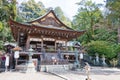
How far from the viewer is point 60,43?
896 inches

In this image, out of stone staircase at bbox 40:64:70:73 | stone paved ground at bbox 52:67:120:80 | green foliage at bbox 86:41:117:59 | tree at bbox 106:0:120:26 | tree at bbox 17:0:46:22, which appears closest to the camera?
stone paved ground at bbox 52:67:120:80

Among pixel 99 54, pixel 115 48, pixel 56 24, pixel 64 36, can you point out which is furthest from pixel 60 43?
pixel 115 48

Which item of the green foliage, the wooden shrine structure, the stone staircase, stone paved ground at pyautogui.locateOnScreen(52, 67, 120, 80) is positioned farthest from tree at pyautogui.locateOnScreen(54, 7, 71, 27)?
stone paved ground at pyautogui.locateOnScreen(52, 67, 120, 80)

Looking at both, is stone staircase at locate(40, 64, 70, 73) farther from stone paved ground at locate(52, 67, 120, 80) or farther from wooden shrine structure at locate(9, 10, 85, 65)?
wooden shrine structure at locate(9, 10, 85, 65)

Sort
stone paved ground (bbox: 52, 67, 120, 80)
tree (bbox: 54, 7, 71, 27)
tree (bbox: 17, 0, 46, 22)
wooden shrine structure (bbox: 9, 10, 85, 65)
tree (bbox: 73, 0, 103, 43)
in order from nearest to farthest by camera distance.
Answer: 1. stone paved ground (bbox: 52, 67, 120, 80)
2. wooden shrine structure (bbox: 9, 10, 85, 65)
3. tree (bbox: 73, 0, 103, 43)
4. tree (bbox: 17, 0, 46, 22)
5. tree (bbox: 54, 7, 71, 27)

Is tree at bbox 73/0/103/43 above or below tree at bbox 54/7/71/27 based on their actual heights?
below

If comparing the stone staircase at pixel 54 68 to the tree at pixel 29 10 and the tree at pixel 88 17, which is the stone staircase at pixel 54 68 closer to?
the tree at pixel 88 17

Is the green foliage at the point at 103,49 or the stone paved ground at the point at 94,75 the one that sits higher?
the green foliage at the point at 103,49

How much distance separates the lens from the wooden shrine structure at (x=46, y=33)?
1938 cm

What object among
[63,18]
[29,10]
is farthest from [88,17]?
[63,18]

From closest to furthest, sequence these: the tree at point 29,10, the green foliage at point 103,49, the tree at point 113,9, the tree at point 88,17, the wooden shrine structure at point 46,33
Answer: the tree at point 113,9 < the wooden shrine structure at point 46,33 < the green foliage at point 103,49 < the tree at point 88,17 < the tree at point 29,10

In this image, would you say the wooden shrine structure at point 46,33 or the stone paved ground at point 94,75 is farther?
the wooden shrine structure at point 46,33

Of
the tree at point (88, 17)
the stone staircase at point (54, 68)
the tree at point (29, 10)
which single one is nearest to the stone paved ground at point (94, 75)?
the stone staircase at point (54, 68)

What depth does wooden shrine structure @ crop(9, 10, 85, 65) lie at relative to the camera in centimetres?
1938
